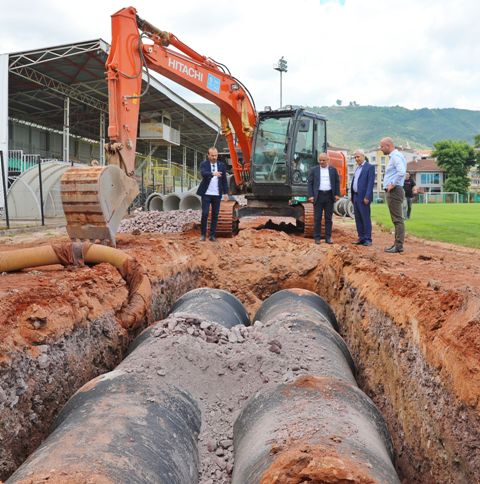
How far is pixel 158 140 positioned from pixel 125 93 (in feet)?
75.7

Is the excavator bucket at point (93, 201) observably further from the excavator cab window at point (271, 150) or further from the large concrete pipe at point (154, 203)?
the large concrete pipe at point (154, 203)

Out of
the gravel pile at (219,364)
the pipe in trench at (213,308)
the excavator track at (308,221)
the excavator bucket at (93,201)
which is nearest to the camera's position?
the gravel pile at (219,364)

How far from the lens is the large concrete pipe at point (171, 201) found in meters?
20.6

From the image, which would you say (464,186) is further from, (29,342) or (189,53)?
(29,342)

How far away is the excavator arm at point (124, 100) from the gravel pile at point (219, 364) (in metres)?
3.11

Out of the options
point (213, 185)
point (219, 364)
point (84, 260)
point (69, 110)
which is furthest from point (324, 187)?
point (69, 110)

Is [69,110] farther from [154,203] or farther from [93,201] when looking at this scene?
[93,201]

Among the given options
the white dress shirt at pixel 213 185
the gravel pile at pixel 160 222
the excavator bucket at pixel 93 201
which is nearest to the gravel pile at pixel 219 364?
the excavator bucket at pixel 93 201

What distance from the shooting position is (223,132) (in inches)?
464

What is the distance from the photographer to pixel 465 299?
3619 mm

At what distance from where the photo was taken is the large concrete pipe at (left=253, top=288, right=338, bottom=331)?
540 centimetres

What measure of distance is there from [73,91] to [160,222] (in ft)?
46.9

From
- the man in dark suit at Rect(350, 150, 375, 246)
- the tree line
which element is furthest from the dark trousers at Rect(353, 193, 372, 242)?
the tree line

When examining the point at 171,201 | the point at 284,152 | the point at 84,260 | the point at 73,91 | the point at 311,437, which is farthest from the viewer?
the point at 73,91
